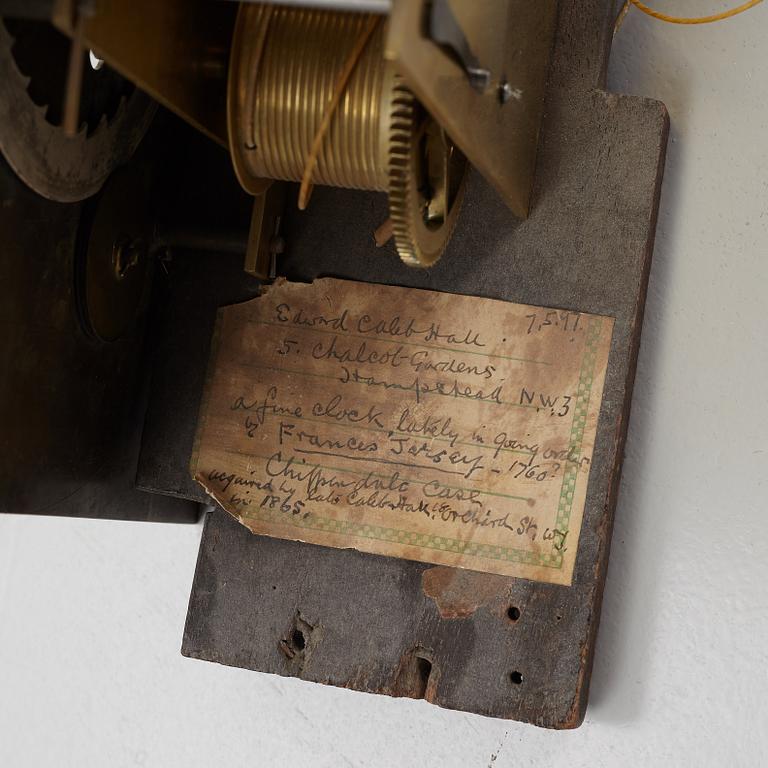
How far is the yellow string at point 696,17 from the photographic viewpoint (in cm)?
143

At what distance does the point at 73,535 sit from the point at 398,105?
997 mm

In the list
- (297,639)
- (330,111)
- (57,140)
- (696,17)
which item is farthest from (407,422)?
(696,17)

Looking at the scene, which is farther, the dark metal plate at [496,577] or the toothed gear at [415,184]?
the dark metal plate at [496,577]

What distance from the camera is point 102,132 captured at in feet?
4.02

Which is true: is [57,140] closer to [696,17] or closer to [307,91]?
[307,91]

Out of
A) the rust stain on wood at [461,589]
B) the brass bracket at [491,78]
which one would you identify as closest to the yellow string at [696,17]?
the brass bracket at [491,78]

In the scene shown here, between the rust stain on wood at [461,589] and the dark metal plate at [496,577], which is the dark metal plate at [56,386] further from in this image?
the rust stain on wood at [461,589]

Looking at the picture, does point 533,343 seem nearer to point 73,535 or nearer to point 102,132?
point 102,132

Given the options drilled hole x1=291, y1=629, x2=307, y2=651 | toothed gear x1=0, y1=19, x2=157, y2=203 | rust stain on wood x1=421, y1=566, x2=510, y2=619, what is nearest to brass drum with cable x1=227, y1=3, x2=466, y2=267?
toothed gear x1=0, y1=19, x2=157, y2=203

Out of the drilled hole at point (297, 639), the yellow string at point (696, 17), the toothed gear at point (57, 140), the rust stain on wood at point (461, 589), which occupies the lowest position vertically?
the drilled hole at point (297, 639)

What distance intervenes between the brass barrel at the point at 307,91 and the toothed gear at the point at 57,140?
184 mm

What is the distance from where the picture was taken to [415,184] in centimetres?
112

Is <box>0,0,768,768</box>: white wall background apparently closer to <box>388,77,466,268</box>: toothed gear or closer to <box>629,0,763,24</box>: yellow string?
<box>629,0,763,24</box>: yellow string

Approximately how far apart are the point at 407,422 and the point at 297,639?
327mm
